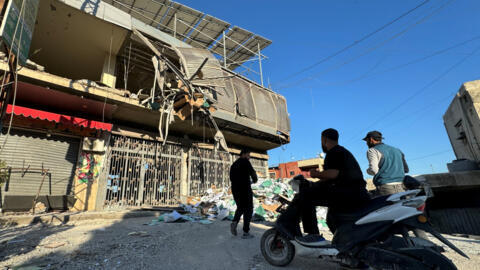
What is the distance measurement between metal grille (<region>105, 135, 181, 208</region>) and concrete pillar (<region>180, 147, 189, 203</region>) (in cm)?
16

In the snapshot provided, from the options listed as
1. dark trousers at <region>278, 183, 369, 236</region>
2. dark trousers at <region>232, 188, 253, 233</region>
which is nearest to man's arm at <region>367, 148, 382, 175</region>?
dark trousers at <region>278, 183, 369, 236</region>

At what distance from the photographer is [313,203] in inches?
97.0

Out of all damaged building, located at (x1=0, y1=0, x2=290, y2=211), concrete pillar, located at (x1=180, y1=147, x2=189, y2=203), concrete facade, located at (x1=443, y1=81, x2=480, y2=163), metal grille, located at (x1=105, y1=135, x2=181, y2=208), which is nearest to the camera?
damaged building, located at (x1=0, y1=0, x2=290, y2=211)

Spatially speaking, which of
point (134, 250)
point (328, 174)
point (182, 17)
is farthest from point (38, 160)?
point (182, 17)

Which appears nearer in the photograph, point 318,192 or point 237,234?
point 318,192

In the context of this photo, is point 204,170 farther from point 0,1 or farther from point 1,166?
point 0,1

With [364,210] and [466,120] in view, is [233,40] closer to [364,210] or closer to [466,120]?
[466,120]

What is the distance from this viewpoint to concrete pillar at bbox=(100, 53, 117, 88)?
8.48m

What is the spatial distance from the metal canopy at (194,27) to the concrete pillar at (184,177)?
6.02 m

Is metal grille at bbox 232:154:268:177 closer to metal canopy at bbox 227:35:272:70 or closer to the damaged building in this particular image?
the damaged building

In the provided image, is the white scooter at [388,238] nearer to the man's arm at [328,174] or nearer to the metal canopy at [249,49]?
the man's arm at [328,174]

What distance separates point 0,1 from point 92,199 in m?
6.20

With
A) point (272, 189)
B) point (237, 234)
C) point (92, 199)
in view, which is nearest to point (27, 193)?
point (92, 199)

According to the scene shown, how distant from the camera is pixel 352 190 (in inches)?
86.0
